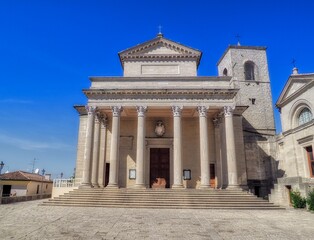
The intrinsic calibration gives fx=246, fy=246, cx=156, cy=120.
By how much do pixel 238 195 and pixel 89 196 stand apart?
1084cm

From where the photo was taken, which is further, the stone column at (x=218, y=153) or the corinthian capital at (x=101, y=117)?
the stone column at (x=218, y=153)

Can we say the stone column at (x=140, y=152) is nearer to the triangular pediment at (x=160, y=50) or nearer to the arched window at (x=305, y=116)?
the triangular pediment at (x=160, y=50)

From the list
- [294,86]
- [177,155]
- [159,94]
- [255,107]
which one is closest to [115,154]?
[177,155]

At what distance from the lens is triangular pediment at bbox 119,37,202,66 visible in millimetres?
25703

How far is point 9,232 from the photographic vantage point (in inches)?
324

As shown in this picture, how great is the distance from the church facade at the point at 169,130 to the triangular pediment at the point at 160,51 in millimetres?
102

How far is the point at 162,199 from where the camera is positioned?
17203 mm

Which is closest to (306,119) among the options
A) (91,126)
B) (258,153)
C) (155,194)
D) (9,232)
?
(258,153)

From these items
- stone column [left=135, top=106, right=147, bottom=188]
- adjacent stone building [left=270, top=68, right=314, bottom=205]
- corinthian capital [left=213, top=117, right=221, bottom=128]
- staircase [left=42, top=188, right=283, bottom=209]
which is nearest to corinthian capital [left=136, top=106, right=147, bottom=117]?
stone column [left=135, top=106, right=147, bottom=188]

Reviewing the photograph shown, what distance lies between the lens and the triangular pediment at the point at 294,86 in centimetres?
2077

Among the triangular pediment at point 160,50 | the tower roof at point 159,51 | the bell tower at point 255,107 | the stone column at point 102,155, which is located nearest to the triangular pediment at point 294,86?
the bell tower at point 255,107

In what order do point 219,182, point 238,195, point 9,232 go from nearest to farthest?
point 9,232
point 238,195
point 219,182

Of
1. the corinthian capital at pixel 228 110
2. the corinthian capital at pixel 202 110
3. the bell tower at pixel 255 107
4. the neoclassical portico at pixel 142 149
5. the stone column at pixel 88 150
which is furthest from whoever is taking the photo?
the bell tower at pixel 255 107

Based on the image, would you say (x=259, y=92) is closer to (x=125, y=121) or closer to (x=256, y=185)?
(x=256, y=185)
